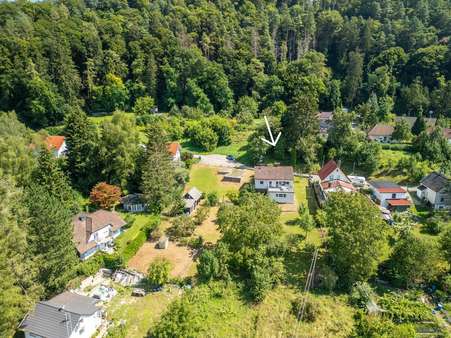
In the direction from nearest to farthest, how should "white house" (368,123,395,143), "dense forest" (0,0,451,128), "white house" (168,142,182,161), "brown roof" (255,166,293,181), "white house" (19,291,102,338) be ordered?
"white house" (19,291,102,338) → "brown roof" (255,166,293,181) → "white house" (168,142,182,161) → "white house" (368,123,395,143) → "dense forest" (0,0,451,128)

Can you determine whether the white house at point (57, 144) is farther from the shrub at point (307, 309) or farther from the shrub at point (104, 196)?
the shrub at point (307, 309)

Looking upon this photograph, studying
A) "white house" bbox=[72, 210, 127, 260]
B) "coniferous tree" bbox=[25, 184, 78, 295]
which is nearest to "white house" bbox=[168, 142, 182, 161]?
"white house" bbox=[72, 210, 127, 260]

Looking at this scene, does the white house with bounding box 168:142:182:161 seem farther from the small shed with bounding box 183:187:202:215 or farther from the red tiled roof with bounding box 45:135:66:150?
the red tiled roof with bounding box 45:135:66:150

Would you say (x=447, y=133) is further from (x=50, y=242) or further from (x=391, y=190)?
(x=50, y=242)

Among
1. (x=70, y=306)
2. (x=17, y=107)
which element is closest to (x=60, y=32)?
(x=17, y=107)

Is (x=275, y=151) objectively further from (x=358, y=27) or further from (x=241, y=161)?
(x=358, y=27)

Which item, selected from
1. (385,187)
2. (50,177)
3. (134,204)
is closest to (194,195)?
(134,204)

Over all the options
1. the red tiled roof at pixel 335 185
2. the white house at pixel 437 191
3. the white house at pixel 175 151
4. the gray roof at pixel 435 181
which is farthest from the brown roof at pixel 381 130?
the white house at pixel 175 151
